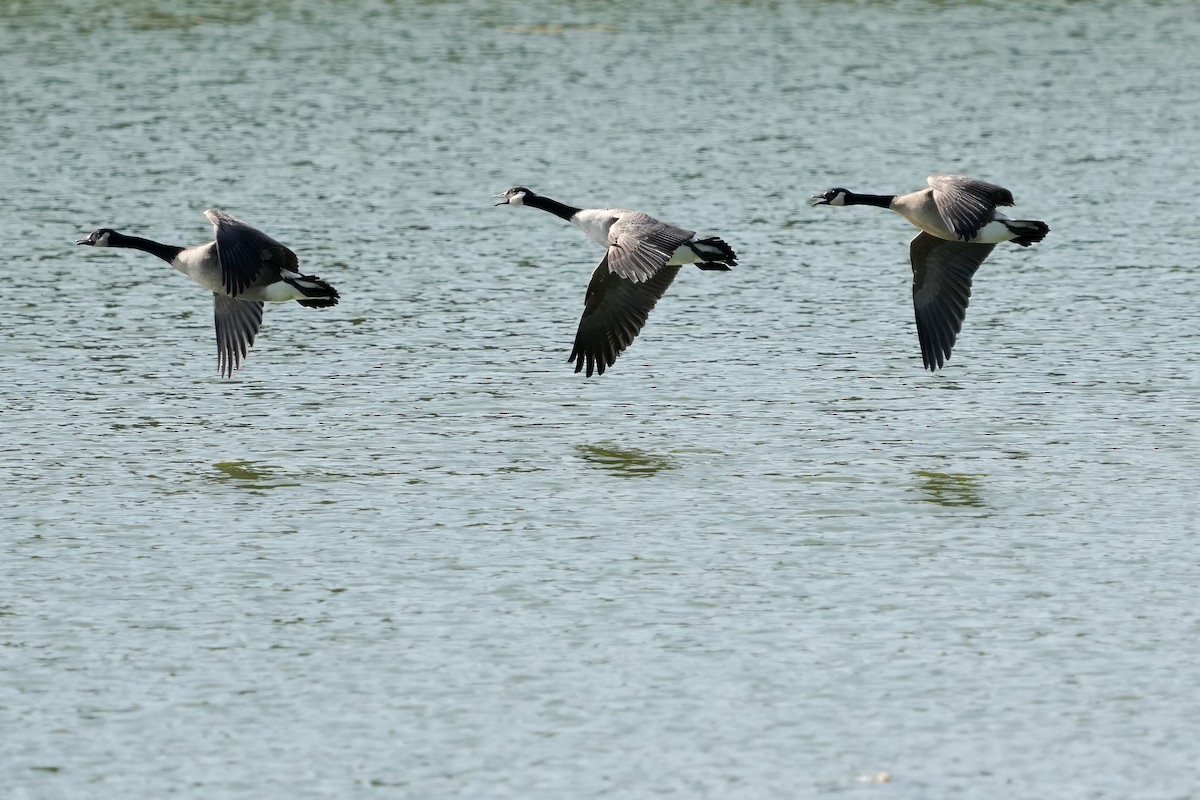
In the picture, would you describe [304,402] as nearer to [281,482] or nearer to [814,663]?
→ [281,482]

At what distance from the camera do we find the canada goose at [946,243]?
15078mm

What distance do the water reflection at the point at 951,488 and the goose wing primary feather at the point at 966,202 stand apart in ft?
6.16

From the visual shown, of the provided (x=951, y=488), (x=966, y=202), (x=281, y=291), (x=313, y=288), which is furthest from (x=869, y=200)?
(x=281, y=291)

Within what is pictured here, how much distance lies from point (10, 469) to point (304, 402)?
8.68 feet

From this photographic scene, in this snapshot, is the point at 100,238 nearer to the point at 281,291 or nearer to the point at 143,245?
the point at 143,245

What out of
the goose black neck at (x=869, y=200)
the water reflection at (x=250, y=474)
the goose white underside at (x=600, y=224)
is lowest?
the water reflection at (x=250, y=474)

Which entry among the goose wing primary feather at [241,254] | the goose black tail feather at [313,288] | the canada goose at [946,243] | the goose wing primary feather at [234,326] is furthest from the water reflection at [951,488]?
the goose wing primary feather at [234,326]

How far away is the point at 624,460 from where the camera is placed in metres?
14.1

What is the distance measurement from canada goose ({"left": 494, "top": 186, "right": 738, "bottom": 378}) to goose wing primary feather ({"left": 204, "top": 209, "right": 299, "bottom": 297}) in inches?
89.9

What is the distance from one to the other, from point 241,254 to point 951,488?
535 cm

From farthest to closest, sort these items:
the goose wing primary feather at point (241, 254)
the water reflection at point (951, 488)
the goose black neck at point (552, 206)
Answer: the goose black neck at point (552, 206), the goose wing primary feather at point (241, 254), the water reflection at point (951, 488)

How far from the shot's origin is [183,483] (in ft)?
44.5

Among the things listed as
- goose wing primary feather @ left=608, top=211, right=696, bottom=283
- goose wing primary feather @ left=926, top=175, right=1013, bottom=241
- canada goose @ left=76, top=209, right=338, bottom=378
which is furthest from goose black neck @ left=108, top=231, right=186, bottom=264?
goose wing primary feather @ left=926, top=175, right=1013, bottom=241

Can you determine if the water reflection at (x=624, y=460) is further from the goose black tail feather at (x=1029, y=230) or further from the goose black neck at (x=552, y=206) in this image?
the goose black tail feather at (x=1029, y=230)
